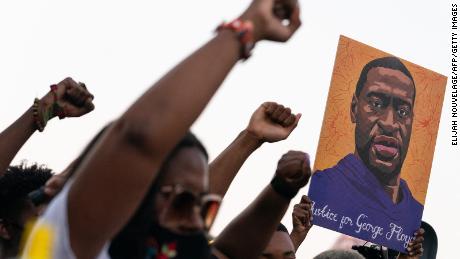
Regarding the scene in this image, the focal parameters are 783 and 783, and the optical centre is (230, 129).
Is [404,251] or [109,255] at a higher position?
[404,251]

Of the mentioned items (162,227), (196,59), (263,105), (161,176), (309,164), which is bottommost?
(162,227)

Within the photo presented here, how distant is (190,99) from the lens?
1.55m

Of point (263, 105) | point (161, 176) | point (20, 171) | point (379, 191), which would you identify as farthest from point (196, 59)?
point (379, 191)

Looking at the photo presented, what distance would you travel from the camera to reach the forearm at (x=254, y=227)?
3129mm

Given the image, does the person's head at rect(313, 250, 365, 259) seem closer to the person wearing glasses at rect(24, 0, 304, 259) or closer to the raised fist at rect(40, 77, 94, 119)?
the raised fist at rect(40, 77, 94, 119)

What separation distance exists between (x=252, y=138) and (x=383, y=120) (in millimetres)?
1893

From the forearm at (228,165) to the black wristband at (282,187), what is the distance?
0.53 m

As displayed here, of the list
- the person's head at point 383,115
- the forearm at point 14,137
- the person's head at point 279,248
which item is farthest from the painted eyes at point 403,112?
the forearm at point 14,137

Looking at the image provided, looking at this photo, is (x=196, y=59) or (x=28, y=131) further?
(x=28, y=131)

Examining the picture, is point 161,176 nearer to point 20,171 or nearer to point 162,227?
point 162,227

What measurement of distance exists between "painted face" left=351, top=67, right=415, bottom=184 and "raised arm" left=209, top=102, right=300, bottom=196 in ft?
5.26

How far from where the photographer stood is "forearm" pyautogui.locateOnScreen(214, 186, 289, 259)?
10.3ft

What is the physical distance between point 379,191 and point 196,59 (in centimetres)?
380

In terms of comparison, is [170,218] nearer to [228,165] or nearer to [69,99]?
[228,165]
